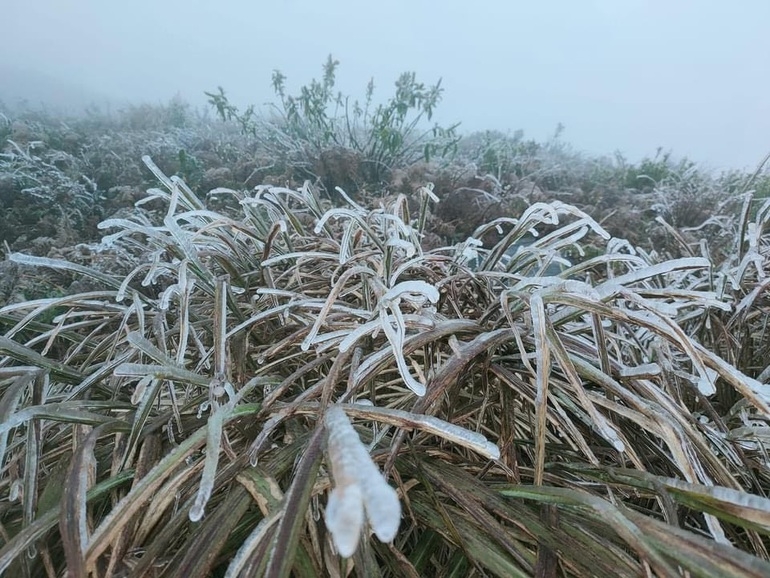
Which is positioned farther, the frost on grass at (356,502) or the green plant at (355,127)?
the green plant at (355,127)

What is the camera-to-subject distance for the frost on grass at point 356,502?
147mm

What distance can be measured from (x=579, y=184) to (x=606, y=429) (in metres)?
2.29

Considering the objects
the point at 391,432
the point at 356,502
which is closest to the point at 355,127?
the point at 391,432

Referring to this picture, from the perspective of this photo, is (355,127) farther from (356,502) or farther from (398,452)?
(356,502)

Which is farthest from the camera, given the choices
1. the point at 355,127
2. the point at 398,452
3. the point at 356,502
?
the point at 355,127

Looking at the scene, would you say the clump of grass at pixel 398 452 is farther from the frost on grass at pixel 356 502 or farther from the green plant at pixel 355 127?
the green plant at pixel 355 127

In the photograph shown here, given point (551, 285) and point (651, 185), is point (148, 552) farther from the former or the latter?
point (651, 185)

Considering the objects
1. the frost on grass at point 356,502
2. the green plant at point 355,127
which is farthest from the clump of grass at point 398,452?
the green plant at point 355,127

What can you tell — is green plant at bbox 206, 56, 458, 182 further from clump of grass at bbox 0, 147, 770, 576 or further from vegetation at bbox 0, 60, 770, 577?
clump of grass at bbox 0, 147, 770, 576

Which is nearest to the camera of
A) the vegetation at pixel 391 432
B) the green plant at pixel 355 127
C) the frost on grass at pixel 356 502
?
the frost on grass at pixel 356 502

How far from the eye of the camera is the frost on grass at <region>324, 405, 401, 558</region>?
15cm

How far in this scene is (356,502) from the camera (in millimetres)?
159

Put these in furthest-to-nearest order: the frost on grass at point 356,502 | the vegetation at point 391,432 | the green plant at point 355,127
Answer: the green plant at point 355,127
the vegetation at point 391,432
the frost on grass at point 356,502

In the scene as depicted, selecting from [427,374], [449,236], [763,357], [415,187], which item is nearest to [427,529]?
[427,374]
